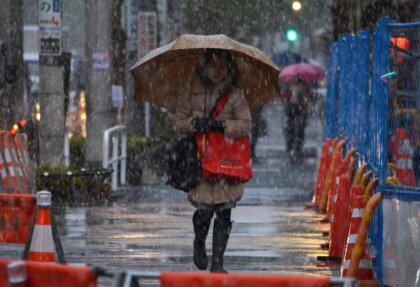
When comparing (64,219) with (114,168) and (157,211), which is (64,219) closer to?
(157,211)

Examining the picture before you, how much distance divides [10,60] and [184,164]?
1514 cm

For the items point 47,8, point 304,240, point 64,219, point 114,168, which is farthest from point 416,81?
point 114,168

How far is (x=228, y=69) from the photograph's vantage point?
12.0m

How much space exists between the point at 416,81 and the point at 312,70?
96.6ft

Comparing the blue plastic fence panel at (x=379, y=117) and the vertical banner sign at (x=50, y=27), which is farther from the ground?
the vertical banner sign at (x=50, y=27)

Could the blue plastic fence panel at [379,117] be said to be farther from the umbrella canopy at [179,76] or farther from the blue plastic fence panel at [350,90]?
the blue plastic fence panel at [350,90]

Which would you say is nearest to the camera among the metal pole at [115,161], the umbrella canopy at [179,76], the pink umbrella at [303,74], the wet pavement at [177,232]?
the umbrella canopy at [179,76]

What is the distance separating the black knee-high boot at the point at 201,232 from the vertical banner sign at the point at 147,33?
66.0 ft

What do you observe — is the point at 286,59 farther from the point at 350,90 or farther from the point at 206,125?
the point at 206,125

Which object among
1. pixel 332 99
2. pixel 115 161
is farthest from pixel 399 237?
pixel 115 161

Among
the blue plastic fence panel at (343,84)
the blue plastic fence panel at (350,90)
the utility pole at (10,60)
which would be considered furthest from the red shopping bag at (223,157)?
the utility pole at (10,60)

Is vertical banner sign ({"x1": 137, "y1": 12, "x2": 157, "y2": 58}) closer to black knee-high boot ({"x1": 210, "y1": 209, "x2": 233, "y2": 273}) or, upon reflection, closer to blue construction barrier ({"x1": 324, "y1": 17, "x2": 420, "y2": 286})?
blue construction barrier ({"x1": 324, "y1": 17, "x2": 420, "y2": 286})

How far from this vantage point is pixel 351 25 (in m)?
27.1

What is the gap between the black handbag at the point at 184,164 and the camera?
1167 cm
